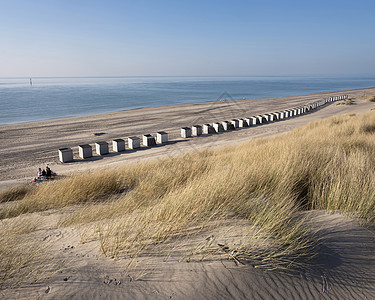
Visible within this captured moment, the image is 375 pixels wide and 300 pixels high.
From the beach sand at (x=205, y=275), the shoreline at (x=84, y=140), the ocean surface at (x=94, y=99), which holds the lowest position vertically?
the shoreline at (x=84, y=140)

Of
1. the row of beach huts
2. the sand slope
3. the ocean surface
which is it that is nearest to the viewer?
the sand slope

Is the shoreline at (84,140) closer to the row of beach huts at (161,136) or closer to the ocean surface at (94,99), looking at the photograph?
the row of beach huts at (161,136)

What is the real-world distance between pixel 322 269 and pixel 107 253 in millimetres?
2435

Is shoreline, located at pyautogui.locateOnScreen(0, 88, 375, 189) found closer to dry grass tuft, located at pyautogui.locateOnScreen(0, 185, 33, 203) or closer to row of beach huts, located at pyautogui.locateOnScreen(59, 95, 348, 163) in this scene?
row of beach huts, located at pyautogui.locateOnScreen(59, 95, 348, 163)

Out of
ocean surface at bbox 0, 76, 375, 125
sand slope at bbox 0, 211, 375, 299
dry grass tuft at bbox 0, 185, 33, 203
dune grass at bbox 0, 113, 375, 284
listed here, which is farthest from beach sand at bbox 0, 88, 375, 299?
ocean surface at bbox 0, 76, 375, 125

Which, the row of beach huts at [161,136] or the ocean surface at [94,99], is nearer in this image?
the row of beach huts at [161,136]

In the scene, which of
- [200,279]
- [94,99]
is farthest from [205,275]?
[94,99]

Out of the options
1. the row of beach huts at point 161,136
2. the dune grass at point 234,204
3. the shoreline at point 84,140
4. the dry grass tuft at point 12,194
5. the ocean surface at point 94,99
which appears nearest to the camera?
the dune grass at point 234,204

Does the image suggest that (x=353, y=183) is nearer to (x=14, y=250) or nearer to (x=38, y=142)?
(x=14, y=250)

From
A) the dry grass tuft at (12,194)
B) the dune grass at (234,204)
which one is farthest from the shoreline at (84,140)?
the dune grass at (234,204)

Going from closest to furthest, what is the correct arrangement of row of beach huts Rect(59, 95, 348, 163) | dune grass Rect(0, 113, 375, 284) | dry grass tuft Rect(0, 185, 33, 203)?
dune grass Rect(0, 113, 375, 284), dry grass tuft Rect(0, 185, 33, 203), row of beach huts Rect(59, 95, 348, 163)

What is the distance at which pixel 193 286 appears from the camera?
2295mm

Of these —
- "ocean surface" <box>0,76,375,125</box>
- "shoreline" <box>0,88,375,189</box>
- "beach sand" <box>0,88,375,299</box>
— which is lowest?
"shoreline" <box>0,88,375,189</box>

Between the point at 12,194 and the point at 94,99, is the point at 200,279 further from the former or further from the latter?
the point at 94,99
